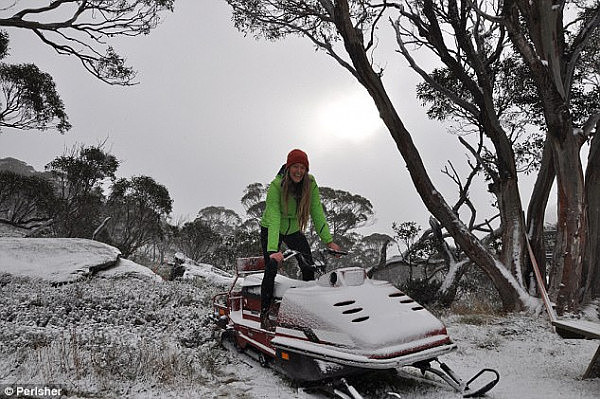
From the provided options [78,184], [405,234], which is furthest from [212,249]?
[405,234]

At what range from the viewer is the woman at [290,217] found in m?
4.16

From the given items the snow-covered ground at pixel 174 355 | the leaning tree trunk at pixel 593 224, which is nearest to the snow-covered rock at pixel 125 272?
the snow-covered ground at pixel 174 355

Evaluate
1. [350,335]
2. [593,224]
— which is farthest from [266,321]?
[593,224]

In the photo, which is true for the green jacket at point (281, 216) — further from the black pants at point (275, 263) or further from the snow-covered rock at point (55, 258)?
the snow-covered rock at point (55, 258)

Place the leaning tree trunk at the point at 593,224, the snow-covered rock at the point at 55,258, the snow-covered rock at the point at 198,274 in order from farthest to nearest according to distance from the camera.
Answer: the snow-covered rock at the point at 198,274 < the snow-covered rock at the point at 55,258 < the leaning tree trunk at the point at 593,224

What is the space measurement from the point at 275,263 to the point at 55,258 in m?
8.03

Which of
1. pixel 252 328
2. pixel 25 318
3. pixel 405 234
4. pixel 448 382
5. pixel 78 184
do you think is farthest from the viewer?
pixel 78 184

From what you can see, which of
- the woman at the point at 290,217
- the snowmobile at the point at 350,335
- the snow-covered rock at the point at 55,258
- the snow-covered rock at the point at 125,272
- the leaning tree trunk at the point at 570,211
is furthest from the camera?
the snow-covered rock at the point at 125,272

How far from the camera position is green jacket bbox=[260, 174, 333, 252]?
4184 millimetres

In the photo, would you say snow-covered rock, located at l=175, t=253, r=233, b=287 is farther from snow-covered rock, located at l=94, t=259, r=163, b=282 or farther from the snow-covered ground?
the snow-covered ground

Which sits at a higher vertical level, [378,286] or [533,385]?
[378,286]

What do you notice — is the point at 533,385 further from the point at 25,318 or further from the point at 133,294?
the point at 133,294

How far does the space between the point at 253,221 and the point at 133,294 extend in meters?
24.4

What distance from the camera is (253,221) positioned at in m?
31.7
